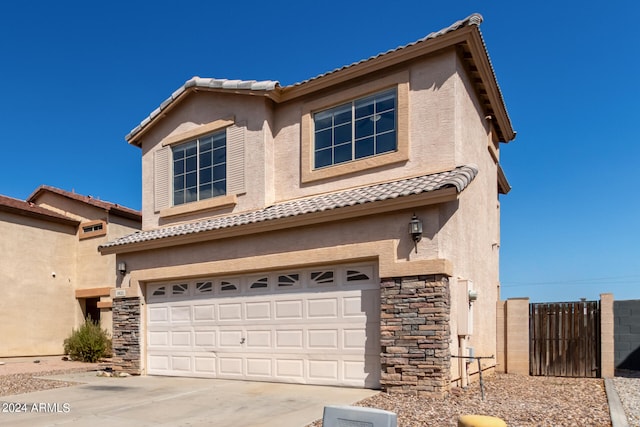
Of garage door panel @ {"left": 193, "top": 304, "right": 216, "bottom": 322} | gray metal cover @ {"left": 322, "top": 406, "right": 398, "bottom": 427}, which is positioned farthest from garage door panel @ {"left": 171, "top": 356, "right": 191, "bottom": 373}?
gray metal cover @ {"left": 322, "top": 406, "right": 398, "bottom": 427}

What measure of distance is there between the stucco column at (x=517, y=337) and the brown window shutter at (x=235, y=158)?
7.63 meters

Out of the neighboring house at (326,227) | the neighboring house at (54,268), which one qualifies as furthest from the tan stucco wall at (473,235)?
the neighboring house at (54,268)

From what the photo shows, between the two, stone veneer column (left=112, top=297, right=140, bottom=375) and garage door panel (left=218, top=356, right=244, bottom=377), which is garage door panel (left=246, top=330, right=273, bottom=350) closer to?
garage door panel (left=218, top=356, right=244, bottom=377)

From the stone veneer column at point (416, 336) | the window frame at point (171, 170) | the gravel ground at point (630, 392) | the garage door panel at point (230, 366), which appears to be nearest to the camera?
the gravel ground at point (630, 392)

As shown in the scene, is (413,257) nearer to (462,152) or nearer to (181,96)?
(462,152)

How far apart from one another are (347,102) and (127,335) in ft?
27.5

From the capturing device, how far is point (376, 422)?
4305mm

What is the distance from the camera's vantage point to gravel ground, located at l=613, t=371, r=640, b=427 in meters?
7.29

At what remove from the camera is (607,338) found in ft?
38.6

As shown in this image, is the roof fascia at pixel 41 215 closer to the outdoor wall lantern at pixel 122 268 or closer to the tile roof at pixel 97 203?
the tile roof at pixel 97 203

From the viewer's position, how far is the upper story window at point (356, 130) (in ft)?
35.7

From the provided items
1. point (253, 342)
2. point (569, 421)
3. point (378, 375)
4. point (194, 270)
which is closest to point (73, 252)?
point (194, 270)

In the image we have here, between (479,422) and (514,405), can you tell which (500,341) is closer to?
(514,405)

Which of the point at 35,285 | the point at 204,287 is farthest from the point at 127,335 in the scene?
the point at 35,285
